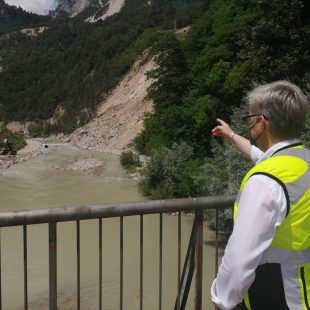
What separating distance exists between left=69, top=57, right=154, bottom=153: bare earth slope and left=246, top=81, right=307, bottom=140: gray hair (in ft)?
158

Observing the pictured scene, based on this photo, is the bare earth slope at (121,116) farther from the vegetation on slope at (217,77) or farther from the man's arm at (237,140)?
the man's arm at (237,140)

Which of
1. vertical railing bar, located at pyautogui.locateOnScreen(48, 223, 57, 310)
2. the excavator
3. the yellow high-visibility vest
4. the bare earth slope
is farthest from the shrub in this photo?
the yellow high-visibility vest

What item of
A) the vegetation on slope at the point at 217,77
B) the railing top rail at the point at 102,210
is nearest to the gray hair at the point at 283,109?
the railing top rail at the point at 102,210

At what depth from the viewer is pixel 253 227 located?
161cm

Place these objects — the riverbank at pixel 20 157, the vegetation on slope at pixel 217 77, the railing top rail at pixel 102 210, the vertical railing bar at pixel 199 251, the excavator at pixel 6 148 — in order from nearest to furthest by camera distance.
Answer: the railing top rail at pixel 102 210 → the vertical railing bar at pixel 199 251 → the vegetation on slope at pixel 217 77 → the riverbank at pixel 20 157 → the excavator at pixel 6 148

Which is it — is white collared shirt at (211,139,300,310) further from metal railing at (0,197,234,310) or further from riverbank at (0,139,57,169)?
riverbank at (0,139,57,169)

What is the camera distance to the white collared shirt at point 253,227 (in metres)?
1.60

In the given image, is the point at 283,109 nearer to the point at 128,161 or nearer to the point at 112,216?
the point at 112,216

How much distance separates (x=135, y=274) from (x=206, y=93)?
35.1 feet

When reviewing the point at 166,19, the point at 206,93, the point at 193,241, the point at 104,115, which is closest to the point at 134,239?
the point at 206,93

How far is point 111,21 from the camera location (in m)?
114

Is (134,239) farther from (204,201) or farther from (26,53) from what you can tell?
(26,53)

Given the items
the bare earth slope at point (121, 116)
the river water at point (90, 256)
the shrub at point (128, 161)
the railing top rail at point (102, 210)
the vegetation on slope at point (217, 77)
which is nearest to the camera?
the railing top rail at point (102, 210)

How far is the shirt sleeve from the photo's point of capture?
1.60 metres
